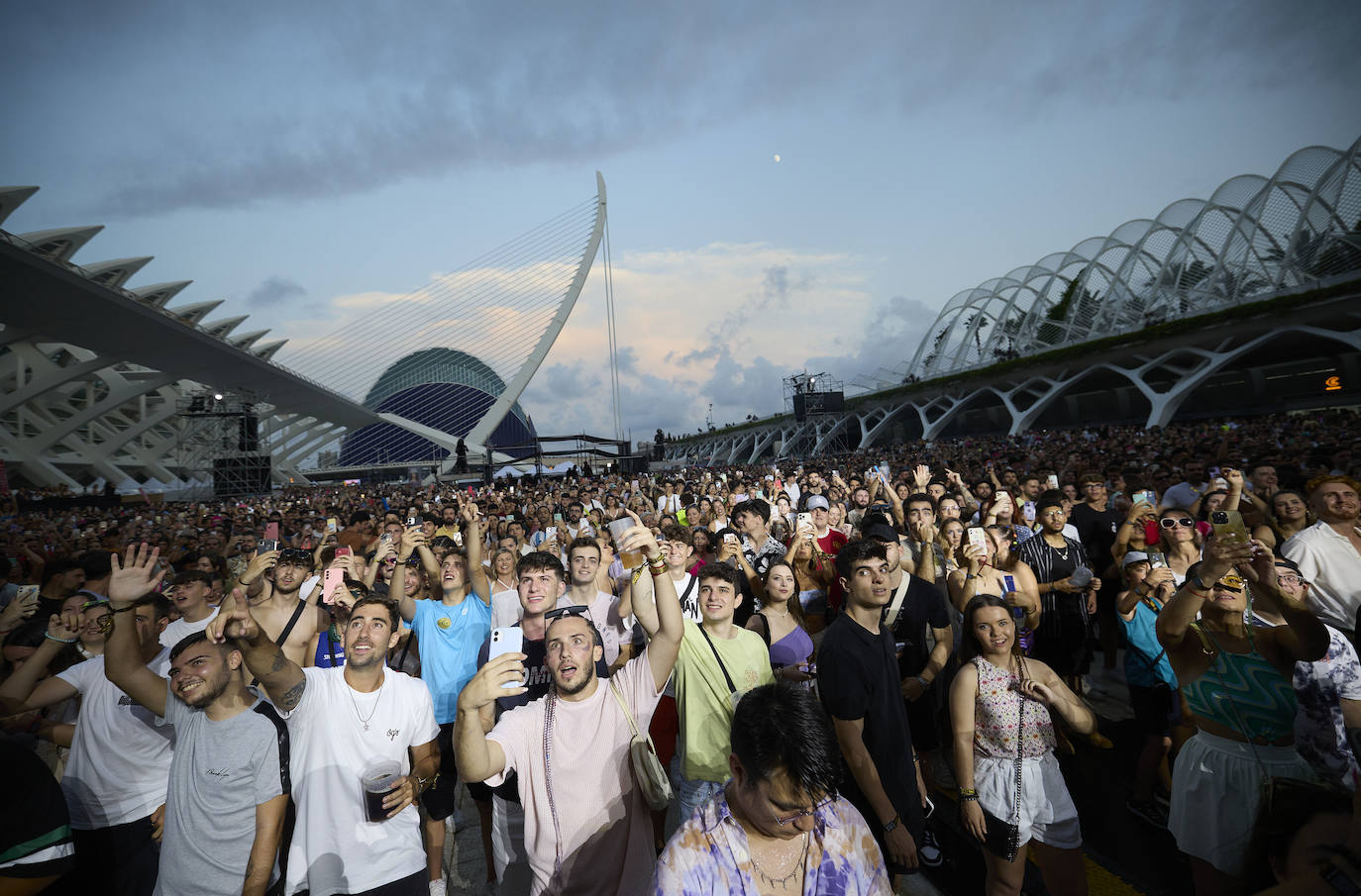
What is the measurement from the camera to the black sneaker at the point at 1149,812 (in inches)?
127

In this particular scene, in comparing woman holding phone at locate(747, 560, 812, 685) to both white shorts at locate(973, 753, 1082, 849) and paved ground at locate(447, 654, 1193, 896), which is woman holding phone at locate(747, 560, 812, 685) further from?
paved ground at locate(447, 654, 1193, 896)

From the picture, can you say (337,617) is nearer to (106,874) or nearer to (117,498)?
(106,874)

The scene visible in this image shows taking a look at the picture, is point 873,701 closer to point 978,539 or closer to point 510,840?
point 978,539

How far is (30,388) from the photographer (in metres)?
23.8

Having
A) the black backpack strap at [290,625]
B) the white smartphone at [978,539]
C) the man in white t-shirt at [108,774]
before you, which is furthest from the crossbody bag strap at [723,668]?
the black backpack strap at [290,625]

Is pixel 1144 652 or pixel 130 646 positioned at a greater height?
pixel 130 646

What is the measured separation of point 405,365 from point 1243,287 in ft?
265

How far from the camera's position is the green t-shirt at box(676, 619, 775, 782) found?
2.60m

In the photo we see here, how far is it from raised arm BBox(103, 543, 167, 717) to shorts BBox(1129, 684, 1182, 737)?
16.8 ft

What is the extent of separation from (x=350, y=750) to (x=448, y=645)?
1.29 metres

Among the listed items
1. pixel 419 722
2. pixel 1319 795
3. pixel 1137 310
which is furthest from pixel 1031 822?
pixel 1137 310

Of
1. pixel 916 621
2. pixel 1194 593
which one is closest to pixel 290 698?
pixel 916 621

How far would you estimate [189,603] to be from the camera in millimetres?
3705

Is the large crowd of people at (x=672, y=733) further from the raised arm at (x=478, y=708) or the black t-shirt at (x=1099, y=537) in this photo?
the black t-shirt at (x=1099, y=537)
